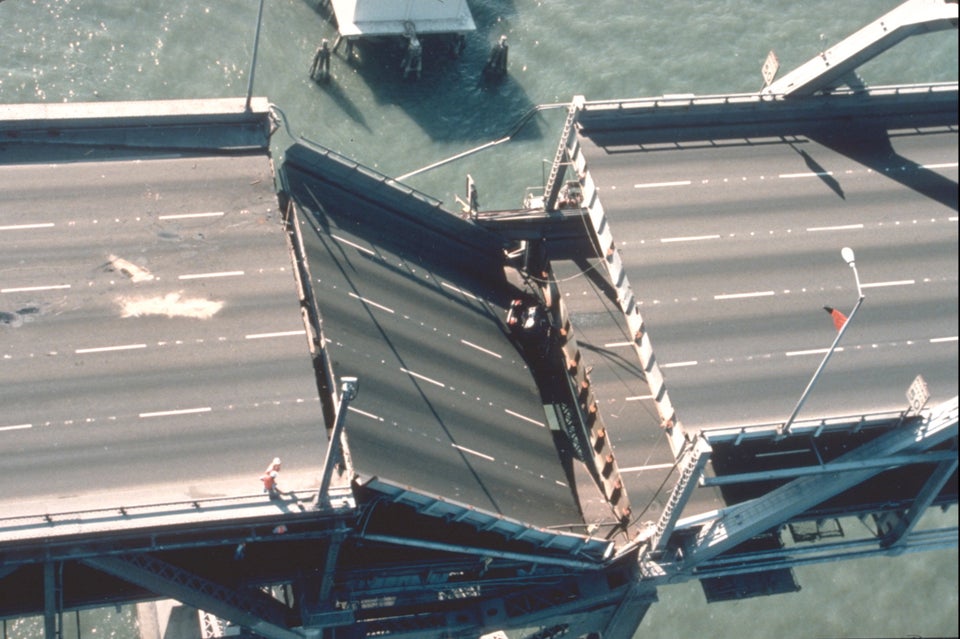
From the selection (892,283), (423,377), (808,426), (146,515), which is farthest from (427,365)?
(892,283)

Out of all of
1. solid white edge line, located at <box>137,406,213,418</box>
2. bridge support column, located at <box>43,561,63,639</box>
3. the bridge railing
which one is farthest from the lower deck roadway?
bridge support column, located at <box>43,561,63,639</box>

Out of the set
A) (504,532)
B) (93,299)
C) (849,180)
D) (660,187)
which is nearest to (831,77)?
(849,180)

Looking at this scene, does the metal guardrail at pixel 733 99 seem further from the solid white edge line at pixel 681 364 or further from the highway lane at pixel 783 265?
the solid white edge line at pixel 681 364

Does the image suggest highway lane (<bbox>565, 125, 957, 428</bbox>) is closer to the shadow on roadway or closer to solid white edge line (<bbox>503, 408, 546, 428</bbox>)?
the shadow on roadway

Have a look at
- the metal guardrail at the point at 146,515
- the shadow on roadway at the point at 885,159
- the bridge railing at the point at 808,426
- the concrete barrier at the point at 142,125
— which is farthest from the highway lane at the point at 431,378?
the shadow on roadway at the point at 885,159

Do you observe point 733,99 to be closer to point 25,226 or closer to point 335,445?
point 335,445

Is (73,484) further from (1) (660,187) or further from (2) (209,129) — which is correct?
(1) (660,187)
